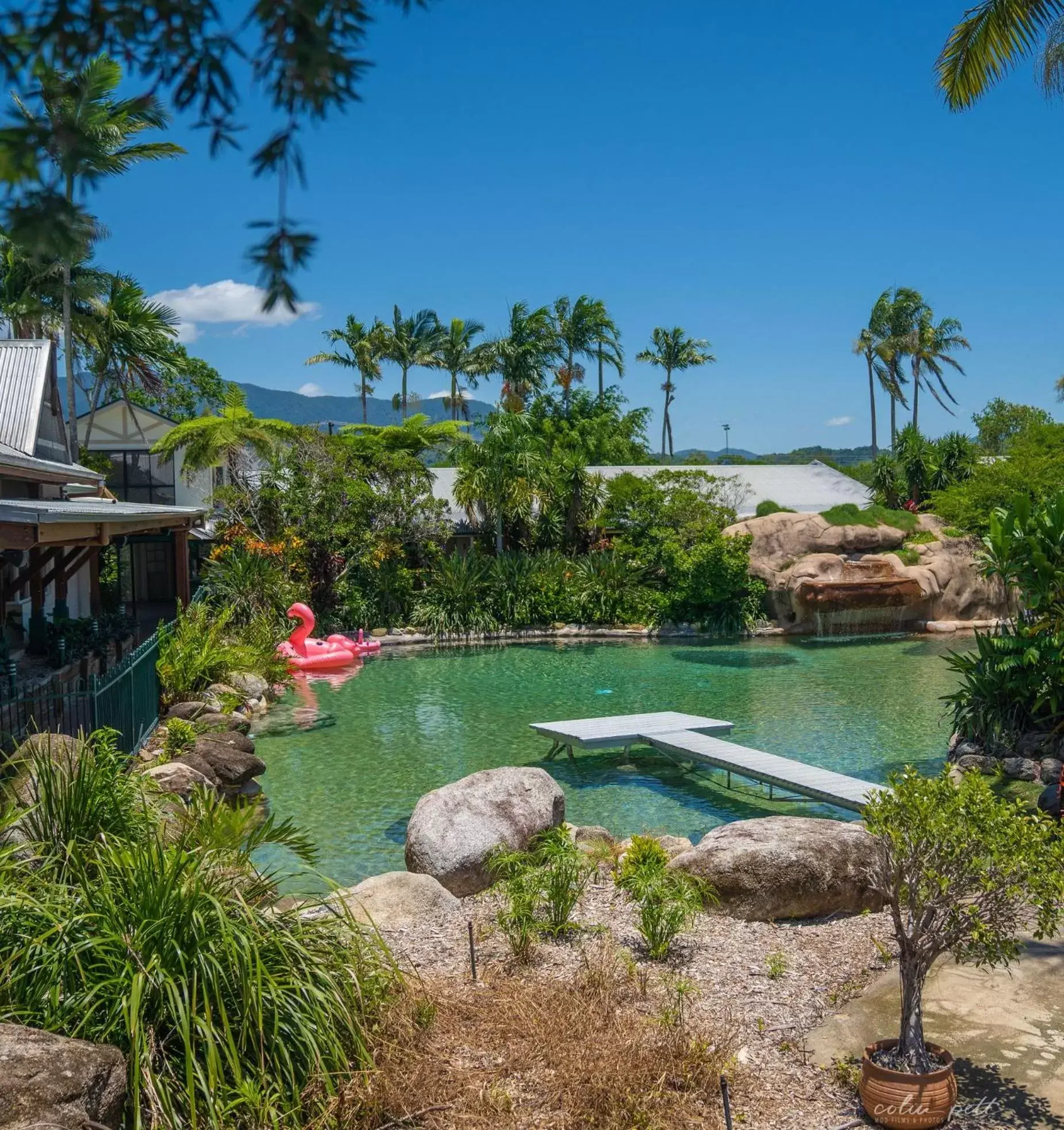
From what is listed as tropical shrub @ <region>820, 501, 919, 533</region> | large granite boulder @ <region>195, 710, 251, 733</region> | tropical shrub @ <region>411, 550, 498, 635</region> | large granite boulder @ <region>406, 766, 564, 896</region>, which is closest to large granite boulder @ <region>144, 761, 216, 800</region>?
large granite boulder @ <region>406, 766, 564, 896</region>

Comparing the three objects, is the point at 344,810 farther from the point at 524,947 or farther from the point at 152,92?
the point at 152,92

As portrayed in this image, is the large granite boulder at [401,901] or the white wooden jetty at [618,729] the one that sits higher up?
the white wooden jetty at [618,729]

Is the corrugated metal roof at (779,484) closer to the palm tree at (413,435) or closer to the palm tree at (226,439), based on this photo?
the palm tree at (413,435)

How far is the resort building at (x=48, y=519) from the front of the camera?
1035cm

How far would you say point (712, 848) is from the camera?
7422 mm

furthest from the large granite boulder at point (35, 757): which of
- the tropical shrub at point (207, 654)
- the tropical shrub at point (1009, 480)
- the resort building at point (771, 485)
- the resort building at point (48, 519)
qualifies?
the resort building at point (771, 485)

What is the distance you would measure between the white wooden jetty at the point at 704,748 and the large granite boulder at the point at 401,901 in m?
4.81

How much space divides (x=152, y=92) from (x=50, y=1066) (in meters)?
3.23

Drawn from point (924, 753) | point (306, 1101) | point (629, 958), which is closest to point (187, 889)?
point (306, 1101)

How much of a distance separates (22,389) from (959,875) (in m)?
20.7

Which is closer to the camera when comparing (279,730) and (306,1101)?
(306,1101)

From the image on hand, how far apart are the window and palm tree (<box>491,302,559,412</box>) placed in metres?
23.5

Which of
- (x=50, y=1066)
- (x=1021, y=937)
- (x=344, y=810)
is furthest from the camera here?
(x=344, y=810)

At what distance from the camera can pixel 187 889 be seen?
14.6ft
